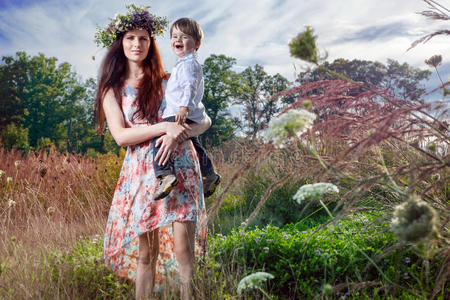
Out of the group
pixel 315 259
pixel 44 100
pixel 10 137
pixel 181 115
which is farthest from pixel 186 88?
pixel 44 100

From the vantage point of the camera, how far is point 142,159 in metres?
2.59

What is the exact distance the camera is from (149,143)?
2.60 meters

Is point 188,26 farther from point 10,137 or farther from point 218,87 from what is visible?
point 218,87

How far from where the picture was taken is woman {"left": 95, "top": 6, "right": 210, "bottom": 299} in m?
2.38

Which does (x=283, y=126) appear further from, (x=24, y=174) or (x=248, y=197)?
(x=24, y=174)

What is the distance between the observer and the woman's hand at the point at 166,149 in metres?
2.35

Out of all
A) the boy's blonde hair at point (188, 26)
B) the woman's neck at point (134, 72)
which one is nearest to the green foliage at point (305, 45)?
the boy's blonde hair at point (188, 26)

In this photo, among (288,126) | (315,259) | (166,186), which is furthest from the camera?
(315,259)

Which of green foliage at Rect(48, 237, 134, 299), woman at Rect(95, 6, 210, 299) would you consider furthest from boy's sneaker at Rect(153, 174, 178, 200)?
green foliage at Rect(48, 237, 134, 299)

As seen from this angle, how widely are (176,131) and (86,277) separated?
1.49m

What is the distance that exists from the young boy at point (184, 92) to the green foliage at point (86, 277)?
99cm

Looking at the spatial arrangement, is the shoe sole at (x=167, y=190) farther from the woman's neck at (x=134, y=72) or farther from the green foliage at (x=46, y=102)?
the green foliage at (x=46, y=102)

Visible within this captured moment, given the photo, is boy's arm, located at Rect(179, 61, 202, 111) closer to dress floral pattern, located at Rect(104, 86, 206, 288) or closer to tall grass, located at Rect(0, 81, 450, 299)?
dress floral pattern, located at Rect(104, 86, 206, 288)

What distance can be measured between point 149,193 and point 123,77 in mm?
1037
